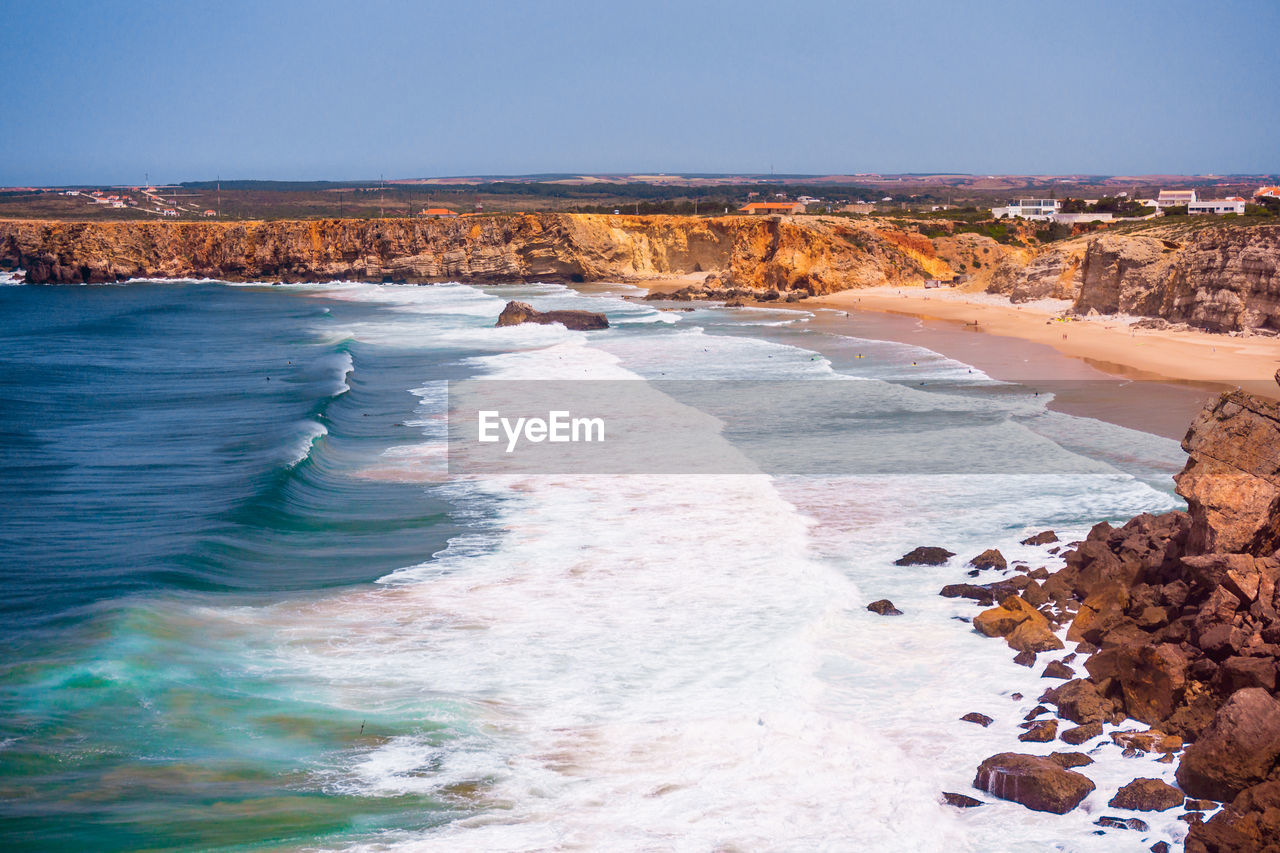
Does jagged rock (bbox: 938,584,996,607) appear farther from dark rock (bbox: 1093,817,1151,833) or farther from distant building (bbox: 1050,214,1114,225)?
distant building (bbox: 1050,214,1114,225)

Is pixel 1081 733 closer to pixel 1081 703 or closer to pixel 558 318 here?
pixel 1081 703

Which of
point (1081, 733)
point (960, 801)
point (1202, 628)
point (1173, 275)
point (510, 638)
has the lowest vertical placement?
point (510, 638)

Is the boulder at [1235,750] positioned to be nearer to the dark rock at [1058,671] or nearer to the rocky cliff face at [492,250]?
the dark rock at [1058,671]

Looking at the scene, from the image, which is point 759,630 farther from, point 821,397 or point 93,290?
point 93,290

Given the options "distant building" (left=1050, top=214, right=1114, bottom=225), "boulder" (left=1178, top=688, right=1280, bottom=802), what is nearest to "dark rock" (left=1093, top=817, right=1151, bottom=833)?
"boulder" (left=1178, top=688, right=1280, bottom=802)

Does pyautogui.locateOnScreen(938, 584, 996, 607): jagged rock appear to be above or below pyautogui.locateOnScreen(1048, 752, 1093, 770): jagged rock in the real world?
above

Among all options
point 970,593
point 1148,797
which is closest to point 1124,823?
point 1148,797

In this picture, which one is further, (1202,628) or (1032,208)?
(1032,208)
